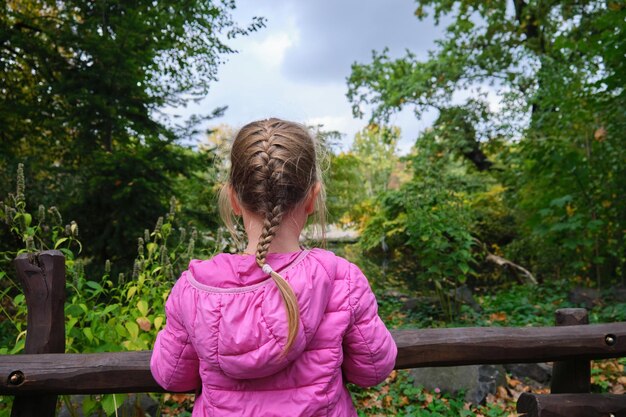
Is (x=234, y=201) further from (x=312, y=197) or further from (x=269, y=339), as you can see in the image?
(x=269, y=339)

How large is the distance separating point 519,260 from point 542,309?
3.64 metres

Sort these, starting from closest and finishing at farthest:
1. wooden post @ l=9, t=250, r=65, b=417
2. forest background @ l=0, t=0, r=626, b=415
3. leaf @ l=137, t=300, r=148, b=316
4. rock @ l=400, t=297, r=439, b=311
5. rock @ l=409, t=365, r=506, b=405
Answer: wooden post @ l=9, t=250, r=65, b=417 < leaf @ l=137, t=300, r=148, b=316 < rock @ l=409, t=365, r=506, b=405 < forest background @ l=0, t=0, r=626, b=415 < rock @ l=400, t=297, r=439, b=311

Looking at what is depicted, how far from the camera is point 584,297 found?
20.2 ft

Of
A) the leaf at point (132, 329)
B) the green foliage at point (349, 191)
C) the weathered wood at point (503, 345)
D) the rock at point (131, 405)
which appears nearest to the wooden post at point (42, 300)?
the leaf at point (132, 329)

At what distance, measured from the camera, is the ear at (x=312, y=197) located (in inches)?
55.7

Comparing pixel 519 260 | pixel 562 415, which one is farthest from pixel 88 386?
pixel 519 260

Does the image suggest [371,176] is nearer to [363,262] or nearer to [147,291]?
[363,262]

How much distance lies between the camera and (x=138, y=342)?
7.93 feet

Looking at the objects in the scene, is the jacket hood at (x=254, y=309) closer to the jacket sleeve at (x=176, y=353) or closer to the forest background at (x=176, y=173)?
the jacket sleeve at (x=176, y=353)

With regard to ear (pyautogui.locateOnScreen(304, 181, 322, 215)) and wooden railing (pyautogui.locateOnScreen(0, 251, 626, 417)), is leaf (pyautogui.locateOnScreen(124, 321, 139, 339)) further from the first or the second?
ear (pyautogui.locateOnScreen(304, 181, 322, 215))

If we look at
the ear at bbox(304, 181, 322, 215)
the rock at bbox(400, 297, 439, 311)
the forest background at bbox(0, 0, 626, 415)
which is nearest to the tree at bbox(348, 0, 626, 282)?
the forest background at bbox(0, 0, 626, 415)

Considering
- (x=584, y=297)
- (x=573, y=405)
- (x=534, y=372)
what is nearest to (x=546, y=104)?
(x=584, y=297)

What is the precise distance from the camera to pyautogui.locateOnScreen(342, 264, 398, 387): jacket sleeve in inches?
55.5

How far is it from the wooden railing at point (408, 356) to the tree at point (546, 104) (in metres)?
3.38
